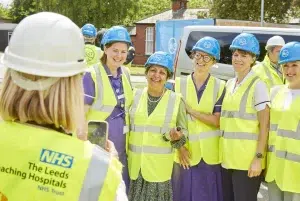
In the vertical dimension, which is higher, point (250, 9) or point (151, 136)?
point (250, 9)

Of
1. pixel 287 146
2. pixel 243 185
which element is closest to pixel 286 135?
pixel 287 146

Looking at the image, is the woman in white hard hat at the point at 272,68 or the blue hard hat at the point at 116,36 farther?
the woman in white hard hat at the point at 272,68

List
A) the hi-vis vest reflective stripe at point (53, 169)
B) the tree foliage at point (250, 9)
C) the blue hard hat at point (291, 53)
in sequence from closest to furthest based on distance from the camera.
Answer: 1. the hi-vis vest reflective stripe at point (53, 169)
2. the blue hard hat at point (291, 53)
3. the tree foliage at point (250, 9)

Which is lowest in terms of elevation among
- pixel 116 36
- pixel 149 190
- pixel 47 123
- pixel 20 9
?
pixel 149 190

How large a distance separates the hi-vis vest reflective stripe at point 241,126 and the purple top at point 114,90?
85cm

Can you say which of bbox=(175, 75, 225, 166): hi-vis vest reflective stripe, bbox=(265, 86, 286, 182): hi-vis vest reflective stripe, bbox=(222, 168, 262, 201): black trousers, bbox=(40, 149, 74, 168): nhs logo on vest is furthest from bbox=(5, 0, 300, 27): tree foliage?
bbox=(40, 149, 74, 168): nhs logo on vest

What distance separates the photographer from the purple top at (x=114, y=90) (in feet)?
12.3

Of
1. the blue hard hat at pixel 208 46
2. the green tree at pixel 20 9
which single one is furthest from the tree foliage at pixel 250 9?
the green tree at pixel 20 9

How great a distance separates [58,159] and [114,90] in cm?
246

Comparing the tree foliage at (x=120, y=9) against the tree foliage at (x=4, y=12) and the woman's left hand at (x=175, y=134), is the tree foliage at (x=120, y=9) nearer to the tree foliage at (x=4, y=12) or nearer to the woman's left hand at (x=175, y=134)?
the tree foliage at (x=4, y=12)

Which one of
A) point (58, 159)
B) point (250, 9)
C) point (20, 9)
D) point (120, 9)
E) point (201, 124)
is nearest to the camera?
point (58, 159)

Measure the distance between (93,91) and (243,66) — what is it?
4.07 feet

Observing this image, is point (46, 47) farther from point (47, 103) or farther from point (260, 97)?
point (260, 97)

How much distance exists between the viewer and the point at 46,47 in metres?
1.45
